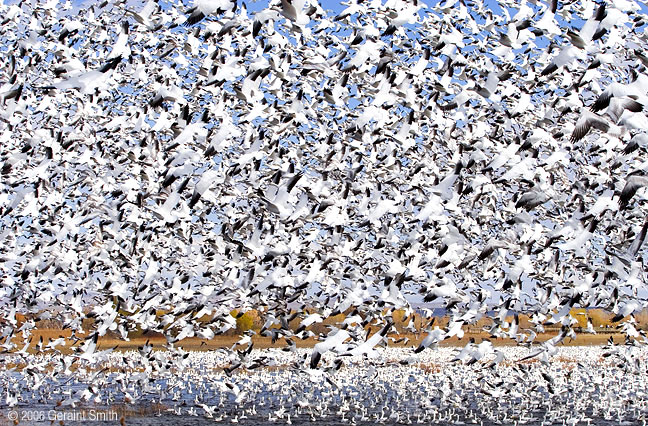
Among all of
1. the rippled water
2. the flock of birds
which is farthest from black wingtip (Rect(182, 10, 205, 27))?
the rippled water

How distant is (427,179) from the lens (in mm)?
18047

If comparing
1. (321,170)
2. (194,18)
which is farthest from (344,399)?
(194,18)

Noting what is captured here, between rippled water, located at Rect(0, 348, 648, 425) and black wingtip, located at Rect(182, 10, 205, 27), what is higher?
black wingtip, located at Rect(182, 10, 205, 27)

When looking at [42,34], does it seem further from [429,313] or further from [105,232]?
[429,313]

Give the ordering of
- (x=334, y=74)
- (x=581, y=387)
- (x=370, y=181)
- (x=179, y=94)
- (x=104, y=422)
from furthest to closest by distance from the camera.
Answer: (x=581, y=387), (x=104, y=422), (x=370, y=181), (x=334, y=74), (x=179, y=94)

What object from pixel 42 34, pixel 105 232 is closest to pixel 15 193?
pixel 105 232

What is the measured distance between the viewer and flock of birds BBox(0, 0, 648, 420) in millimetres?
13648

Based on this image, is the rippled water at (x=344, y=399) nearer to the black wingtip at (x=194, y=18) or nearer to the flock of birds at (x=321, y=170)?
the flock of birds at (x=321, y=170)

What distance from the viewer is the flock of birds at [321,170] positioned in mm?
13648

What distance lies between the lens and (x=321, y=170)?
606 inches

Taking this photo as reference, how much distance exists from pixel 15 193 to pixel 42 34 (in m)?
3.83

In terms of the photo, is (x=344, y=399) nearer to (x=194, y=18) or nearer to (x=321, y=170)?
(x=321, y=170)

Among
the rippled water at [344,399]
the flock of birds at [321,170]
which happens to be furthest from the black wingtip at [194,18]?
the rippled water at [344,399]

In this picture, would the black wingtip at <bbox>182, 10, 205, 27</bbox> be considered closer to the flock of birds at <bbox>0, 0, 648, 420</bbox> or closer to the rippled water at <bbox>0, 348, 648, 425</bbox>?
the flock of birds at <bbox>0, 0, 648, 420</bbox>
